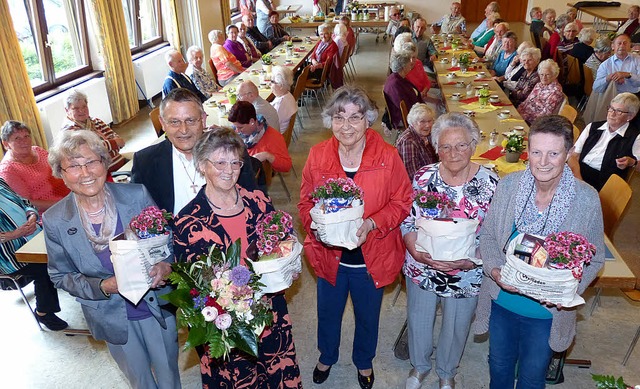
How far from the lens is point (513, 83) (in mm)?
7191

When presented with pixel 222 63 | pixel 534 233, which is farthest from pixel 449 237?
pixel 222 63

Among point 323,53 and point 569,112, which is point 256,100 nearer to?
point 569,112

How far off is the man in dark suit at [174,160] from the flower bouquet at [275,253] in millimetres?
534

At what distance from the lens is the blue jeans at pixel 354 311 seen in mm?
2947

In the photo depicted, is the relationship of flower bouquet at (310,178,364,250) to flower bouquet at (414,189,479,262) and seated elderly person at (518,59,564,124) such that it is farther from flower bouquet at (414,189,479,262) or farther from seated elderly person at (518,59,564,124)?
seated elderly person at (518,59,564,124)

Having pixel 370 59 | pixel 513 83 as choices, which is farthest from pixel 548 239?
pixel 370 59

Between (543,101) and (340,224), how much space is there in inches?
162

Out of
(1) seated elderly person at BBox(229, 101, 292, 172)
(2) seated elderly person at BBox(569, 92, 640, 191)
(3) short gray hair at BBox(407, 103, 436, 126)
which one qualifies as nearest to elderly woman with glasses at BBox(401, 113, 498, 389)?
(3) short gray hair at BBox(407, 103, 436, 126)

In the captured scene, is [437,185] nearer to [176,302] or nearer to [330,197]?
[330,197]

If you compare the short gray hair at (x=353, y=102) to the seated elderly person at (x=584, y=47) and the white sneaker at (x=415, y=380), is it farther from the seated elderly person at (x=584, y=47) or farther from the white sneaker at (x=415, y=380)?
the seated elderly person at (x=584, y=47)

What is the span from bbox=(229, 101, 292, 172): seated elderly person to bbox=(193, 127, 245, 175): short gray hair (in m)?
1.76

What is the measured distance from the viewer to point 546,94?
5.70 m

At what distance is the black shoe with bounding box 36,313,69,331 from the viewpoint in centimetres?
387

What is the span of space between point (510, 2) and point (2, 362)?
1732cm
